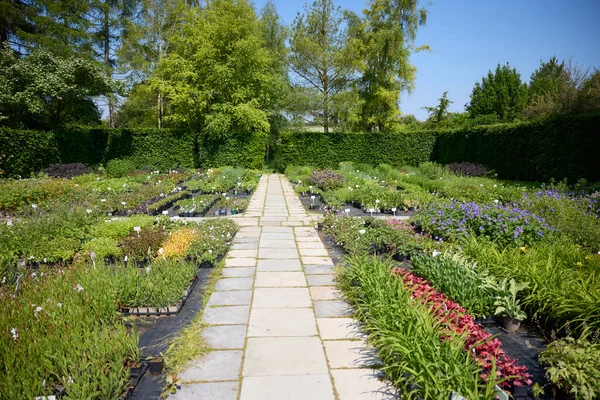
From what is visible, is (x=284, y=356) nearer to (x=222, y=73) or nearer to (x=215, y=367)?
(x=215, y=367)

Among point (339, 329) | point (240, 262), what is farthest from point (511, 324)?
point (240, 262)

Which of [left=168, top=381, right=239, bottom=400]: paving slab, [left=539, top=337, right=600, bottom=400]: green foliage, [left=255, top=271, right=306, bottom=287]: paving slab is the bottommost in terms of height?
[left=168, top=381, right=239, bottom=400]: paving slab

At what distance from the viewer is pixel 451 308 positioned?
278cm

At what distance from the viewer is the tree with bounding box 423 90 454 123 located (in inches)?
870

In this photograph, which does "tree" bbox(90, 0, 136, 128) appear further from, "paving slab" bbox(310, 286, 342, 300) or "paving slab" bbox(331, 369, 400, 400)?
"paving slab" bbox(331, 369, 400, 400)

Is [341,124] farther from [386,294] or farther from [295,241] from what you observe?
[386,294]

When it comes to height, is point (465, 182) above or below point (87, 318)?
above

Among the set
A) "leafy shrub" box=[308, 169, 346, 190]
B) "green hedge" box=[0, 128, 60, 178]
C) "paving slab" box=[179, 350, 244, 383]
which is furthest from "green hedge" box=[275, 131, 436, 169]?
"paving slab" box=[179, 350, 244, 383]

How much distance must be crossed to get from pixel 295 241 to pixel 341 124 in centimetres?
1546

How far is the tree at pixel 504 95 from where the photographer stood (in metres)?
23.9

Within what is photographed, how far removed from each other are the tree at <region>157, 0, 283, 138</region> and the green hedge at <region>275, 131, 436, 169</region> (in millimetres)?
2317

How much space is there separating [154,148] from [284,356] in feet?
53.3

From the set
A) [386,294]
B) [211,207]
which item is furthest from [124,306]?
[211,207]

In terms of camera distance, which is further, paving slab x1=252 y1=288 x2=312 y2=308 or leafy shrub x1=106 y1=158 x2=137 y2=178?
leafy shrub x1=106 y1=158 x2=137 y2=178
